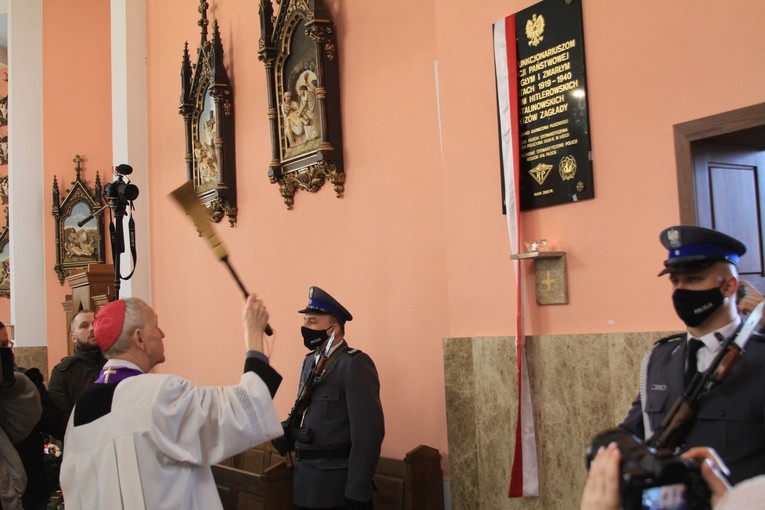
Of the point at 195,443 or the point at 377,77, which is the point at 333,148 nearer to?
the point at 377,77

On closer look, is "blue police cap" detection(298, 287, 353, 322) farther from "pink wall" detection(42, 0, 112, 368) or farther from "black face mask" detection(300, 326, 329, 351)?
"pink wall" detection(42, 0, 112, 368)

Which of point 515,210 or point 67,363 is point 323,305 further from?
point 67,363

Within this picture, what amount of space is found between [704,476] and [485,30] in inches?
139

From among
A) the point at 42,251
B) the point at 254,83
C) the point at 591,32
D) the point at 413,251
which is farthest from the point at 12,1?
the point at 591,32

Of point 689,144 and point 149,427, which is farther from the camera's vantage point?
point 689,144

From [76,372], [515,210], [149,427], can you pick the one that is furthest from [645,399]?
[76,372]

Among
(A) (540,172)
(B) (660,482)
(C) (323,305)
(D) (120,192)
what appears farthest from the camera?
(D) (120,192)

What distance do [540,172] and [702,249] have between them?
1776 millimetres

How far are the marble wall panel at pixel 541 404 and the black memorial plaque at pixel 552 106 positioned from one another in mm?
733

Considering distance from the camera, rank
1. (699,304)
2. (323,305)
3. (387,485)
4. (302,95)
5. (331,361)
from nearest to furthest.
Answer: (699,304) < (331,361) < (323,305) < (387,485) < (302,95)

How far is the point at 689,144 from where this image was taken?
3.58m

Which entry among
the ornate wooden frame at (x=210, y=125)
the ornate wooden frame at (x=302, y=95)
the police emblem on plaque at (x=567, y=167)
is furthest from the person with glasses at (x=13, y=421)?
the ornate wooden frame at (x=210, y=125)

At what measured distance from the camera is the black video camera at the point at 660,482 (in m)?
1.38

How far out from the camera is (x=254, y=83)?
7531mm
